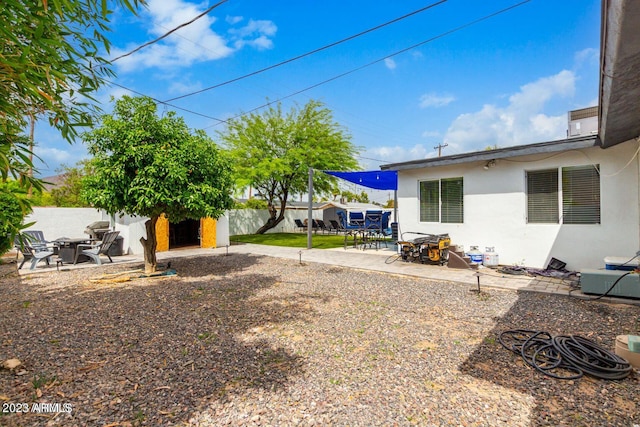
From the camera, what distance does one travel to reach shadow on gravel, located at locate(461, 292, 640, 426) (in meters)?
2.12

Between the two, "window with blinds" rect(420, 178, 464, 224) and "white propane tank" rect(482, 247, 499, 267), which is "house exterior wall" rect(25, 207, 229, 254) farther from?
"white propane tank" rect(482, 247, 499, 267)

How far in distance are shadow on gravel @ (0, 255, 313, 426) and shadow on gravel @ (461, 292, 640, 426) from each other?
1799 millimetres

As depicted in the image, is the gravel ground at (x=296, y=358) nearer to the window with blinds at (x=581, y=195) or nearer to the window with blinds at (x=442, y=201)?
the window with blinds at (x=581, y=195)

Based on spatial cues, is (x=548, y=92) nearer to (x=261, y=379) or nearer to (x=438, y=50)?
(x=438, y=50)

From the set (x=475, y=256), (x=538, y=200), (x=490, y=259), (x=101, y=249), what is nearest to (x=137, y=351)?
(x=101, y=249)

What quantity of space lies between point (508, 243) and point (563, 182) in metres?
1.73

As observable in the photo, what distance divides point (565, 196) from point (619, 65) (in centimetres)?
494

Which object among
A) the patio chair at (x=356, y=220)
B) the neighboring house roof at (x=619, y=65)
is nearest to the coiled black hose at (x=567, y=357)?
the neighboring house roof at (x=619, y=65)

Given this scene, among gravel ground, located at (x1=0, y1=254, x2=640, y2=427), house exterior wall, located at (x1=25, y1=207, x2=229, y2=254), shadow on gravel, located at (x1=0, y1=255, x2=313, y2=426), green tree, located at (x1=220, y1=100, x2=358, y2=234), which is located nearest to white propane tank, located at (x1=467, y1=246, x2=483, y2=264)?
gravel ground, located at (x1=0, y1=254, x2=640, y2=427)

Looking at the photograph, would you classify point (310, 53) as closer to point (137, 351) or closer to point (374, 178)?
point (374, 178)

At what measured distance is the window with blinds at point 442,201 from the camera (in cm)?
834

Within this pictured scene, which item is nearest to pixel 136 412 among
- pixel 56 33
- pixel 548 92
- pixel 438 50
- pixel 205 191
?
pixel 56 33

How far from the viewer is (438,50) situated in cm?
925

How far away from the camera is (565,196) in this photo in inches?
264
